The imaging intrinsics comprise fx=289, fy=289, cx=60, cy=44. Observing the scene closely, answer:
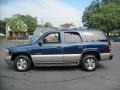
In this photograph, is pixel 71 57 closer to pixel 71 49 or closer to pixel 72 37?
pixel 71 49

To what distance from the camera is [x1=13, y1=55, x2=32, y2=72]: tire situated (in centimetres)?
1182

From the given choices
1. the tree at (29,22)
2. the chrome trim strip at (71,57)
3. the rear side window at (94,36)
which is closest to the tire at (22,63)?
the chrome trim strip at (71,57)

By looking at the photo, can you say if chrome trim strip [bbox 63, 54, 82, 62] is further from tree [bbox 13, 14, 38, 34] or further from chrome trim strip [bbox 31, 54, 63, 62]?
tree [bbox 13, 14, 38, 34]

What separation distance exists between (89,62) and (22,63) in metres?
2.77

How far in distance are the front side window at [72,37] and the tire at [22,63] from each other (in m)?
1.76

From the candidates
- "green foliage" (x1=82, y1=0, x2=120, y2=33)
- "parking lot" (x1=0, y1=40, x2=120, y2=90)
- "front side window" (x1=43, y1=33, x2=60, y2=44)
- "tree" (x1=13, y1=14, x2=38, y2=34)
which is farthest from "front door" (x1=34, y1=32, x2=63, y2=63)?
"tree" (x1=13, y1=14, x2=38, y2=34)

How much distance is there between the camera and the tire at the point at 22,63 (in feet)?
38.8

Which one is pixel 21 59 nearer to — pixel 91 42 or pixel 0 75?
pixel 0 75

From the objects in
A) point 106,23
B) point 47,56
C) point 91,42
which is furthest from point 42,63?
point 106,23

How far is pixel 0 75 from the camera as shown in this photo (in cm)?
1070

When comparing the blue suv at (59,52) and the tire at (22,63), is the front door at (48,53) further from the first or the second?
the tire at (22,63)

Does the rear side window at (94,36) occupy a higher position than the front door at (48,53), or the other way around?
the rear side window at (94,36)

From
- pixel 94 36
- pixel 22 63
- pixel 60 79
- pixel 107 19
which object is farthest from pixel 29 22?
pixel 60 79

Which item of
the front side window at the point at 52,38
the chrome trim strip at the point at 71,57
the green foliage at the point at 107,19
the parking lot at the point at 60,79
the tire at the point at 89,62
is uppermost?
the green foliage at the point at 107,19
